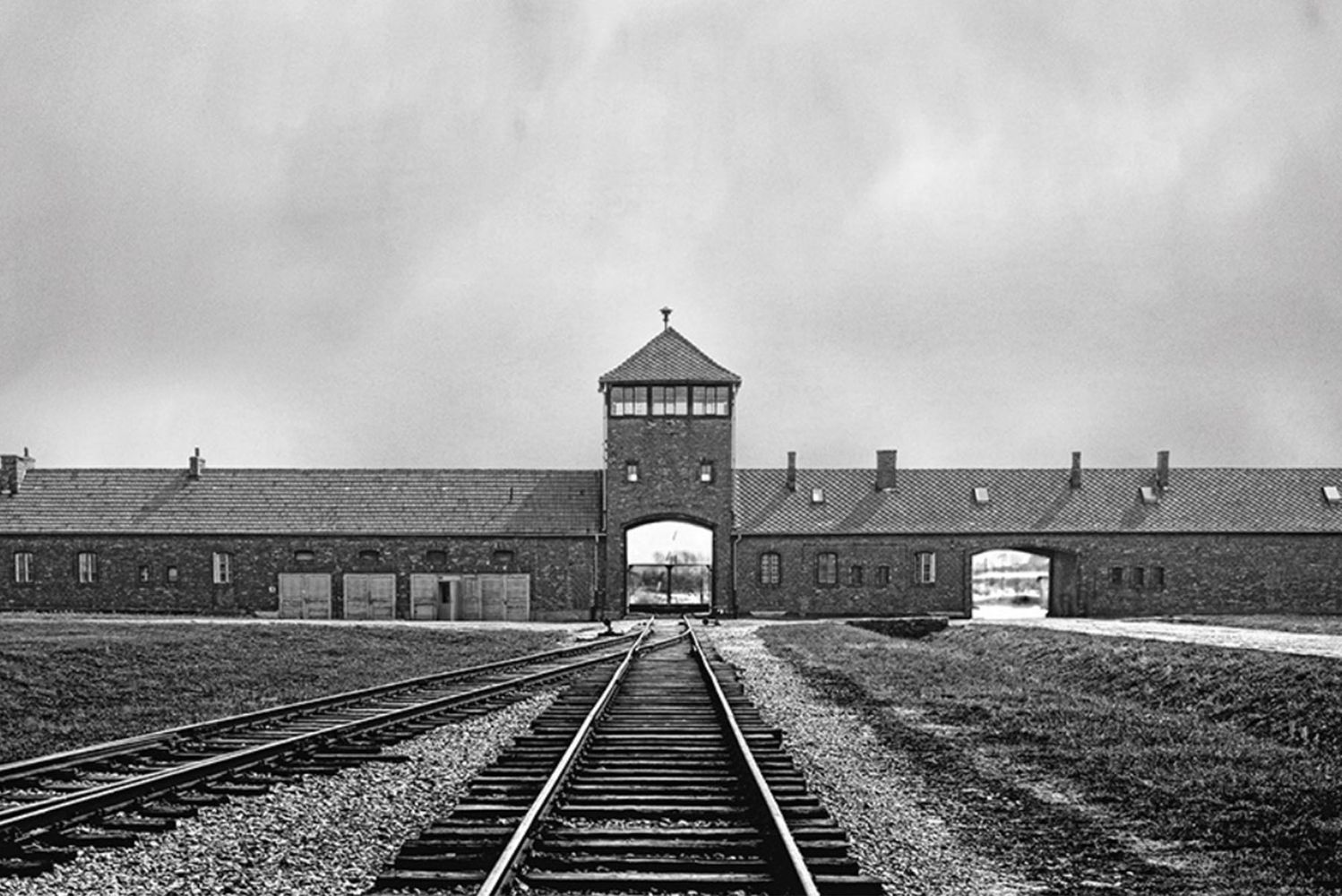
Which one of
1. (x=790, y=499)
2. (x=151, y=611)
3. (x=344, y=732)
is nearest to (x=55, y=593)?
(x=151, y=611)

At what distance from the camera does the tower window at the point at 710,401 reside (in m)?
46.2

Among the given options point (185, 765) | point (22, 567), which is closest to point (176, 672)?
point (185, 765)

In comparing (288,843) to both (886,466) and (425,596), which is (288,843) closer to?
(425,596)

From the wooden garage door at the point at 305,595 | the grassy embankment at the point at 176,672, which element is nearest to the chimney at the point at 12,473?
the wooden garage door at the point at 305,595

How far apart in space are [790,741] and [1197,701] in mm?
6830

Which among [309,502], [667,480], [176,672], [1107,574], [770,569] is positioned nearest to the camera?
[176,672]

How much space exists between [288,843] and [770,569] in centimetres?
3835

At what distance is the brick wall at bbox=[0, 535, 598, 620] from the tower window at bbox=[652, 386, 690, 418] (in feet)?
17.1

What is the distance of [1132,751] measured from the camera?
11633mm

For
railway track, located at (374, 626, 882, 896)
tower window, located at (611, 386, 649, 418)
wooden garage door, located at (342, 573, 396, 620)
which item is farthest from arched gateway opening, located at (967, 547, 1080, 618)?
railway track, located at (374, 626, 882, 896)

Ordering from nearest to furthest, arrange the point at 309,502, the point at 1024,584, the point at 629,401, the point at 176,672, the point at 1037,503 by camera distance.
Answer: the point at 176,672
the point at 629,401
the point at 309,502
the point at 1037,503
the point at 1024,584

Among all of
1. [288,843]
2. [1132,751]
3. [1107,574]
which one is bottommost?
[1107,574]

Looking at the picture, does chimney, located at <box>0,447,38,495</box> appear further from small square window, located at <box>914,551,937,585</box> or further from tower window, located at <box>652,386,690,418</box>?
small square window, located at <box>914,551,937,585</box>

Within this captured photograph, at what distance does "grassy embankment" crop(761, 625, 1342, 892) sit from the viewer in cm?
764
